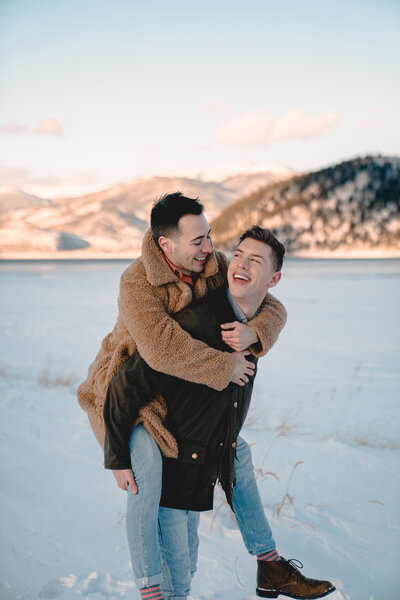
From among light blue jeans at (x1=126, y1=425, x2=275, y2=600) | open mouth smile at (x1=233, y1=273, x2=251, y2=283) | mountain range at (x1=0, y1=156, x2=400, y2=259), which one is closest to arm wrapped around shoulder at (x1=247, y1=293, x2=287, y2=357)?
open mouth smile at (x1=233, y1=273, x2=251, y2=283)

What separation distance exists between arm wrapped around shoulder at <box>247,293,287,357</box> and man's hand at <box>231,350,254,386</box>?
0.06m

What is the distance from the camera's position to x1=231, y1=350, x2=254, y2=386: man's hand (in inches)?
78.2

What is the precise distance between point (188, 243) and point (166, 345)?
16.9 inches

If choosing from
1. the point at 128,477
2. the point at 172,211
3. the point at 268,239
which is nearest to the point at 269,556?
the point at 128,477

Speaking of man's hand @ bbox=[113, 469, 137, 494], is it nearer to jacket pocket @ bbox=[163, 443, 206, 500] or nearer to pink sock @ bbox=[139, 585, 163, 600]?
jacket pocket @ bbox=[163, 443, 206, 500]

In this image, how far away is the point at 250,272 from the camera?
6.77 feet

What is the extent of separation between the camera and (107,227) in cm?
8569

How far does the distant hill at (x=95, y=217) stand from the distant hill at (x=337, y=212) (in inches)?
433

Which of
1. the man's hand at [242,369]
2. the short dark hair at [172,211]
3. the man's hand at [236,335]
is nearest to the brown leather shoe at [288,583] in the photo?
the man's hand at [242,369]

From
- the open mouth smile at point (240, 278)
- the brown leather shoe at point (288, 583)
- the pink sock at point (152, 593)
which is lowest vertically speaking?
the brown leather shoe at point (288, 583)

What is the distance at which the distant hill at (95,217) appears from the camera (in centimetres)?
6400

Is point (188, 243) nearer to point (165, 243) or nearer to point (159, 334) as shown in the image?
point (165, 243)

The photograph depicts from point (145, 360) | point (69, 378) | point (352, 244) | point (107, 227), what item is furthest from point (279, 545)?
point (107, 227)

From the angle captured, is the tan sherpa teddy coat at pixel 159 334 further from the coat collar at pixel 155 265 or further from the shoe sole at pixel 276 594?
the shoe sole at pixel 276 594
